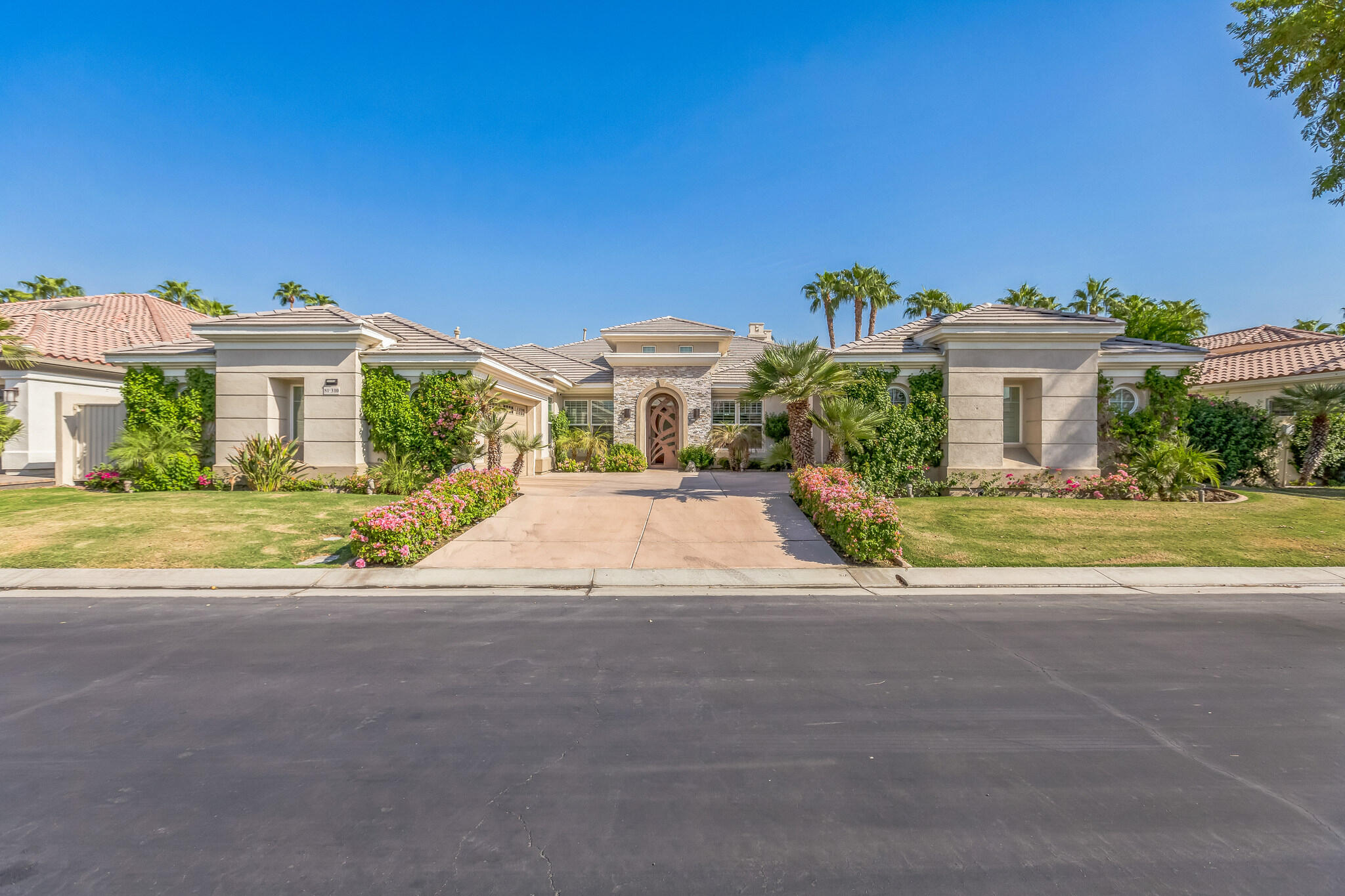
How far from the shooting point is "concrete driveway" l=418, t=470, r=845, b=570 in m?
9.94

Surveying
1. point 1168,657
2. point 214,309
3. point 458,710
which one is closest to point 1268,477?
point 1168,657

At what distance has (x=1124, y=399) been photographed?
16.1 metres

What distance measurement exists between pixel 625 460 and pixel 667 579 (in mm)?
13476

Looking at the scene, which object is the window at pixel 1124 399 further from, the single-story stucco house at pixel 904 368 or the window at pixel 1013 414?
the window at pixel 1013 414

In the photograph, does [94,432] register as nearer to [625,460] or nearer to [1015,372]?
[625,460]

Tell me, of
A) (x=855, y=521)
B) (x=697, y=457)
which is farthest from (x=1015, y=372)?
(x=697, y=457)

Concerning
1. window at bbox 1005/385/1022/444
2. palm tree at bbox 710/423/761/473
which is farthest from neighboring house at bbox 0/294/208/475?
window at bbox 1005/385/1022/444

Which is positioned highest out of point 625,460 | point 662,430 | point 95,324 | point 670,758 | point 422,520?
point 95,324

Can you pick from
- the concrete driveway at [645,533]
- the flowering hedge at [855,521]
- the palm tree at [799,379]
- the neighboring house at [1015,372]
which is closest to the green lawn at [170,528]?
the concrete driveway at [645,533]

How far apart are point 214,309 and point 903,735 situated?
→ 4123 cm

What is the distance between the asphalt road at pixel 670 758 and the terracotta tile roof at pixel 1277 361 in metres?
17.8

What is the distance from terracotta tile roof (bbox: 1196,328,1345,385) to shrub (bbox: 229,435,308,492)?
26.3m

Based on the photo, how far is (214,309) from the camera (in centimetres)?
3341

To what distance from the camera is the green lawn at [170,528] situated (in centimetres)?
956
